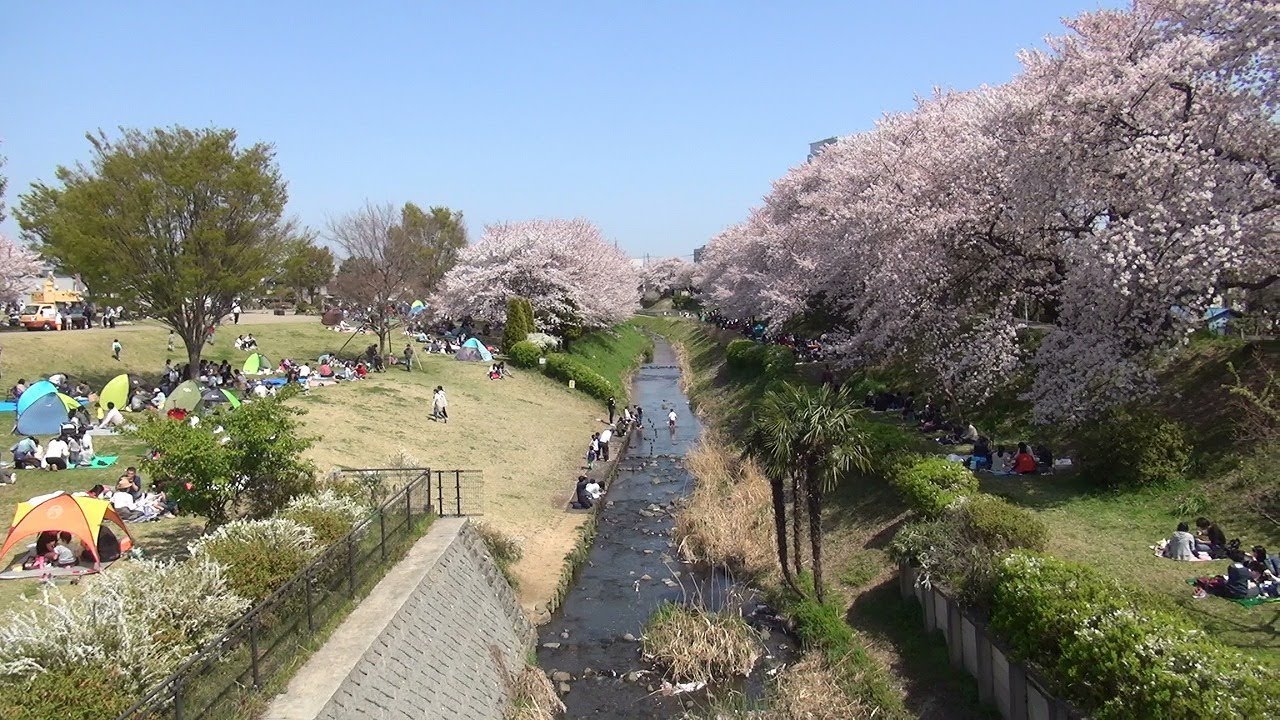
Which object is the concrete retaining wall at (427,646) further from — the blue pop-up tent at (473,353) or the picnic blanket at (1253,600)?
the blue pop-up tent at (473,353)

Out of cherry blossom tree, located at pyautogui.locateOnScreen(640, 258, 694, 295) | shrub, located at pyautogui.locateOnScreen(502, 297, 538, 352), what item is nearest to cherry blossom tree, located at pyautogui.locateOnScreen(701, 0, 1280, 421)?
shrub, located at pyautogui.locateOnScreen(502, 297, 538, 352)

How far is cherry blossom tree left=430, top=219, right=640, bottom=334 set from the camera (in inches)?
2021

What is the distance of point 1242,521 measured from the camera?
45.2 feet

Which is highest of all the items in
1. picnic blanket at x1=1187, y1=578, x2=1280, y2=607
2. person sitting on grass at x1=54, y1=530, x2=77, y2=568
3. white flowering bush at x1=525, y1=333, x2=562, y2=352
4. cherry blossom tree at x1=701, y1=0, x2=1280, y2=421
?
cherry blossom tree at x1=701, y1=0, x2=1280, y2=421

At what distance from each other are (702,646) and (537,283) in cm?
3984

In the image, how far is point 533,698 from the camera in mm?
13070

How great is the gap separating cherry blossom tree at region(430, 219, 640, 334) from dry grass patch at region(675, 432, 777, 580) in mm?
28622

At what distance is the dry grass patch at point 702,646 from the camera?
46.8 ft

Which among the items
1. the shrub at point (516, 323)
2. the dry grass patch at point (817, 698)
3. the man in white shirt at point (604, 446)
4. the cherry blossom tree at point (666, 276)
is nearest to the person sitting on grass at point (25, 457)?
the man in white shirt at point (604, 446)

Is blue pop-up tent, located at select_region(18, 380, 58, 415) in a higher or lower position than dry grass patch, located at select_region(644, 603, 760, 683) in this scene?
→ higher

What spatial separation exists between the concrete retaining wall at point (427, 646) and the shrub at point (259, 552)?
41.9 inches

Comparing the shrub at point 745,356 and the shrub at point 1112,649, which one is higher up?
the shrub at point 745,356

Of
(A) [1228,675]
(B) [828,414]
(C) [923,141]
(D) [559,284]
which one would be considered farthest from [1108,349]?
(D) [559,284]

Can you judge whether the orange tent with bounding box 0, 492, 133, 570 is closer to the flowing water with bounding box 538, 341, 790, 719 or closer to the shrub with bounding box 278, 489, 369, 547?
the shrub with bounding box 278, 489, 369, 547
